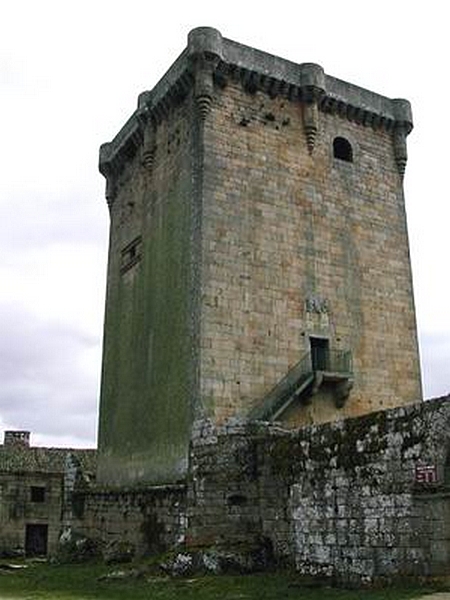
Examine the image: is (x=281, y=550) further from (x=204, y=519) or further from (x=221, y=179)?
(x=221, y=179)

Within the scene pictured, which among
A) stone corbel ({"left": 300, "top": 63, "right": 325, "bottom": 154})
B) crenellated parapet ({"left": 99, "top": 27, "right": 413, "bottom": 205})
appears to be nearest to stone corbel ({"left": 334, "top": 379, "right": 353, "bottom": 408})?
stone corbel ({"left": 300, "top": 63, "right": 325, "bottom": 154})

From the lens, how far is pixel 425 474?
394 inches

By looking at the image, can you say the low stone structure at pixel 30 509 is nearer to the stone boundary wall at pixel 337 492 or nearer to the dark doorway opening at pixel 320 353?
the dark doorway opening at pixel 320 353

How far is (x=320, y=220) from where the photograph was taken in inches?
770

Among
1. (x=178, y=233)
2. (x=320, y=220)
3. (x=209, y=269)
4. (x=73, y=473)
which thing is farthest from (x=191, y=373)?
(x=73, y=473)

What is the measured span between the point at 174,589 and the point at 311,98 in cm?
1308

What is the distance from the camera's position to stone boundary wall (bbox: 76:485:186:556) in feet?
51.9

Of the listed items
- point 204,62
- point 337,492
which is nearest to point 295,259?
point 204,62

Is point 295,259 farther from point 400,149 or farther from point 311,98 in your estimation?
point 400,149

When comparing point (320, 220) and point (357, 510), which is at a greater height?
point (320, 220)

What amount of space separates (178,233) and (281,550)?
8.51 meters

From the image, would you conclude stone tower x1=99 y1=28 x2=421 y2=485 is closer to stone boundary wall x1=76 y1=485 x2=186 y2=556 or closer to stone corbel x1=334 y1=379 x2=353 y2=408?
stone corbel x1=334 y1=379 x2=353 y2=408

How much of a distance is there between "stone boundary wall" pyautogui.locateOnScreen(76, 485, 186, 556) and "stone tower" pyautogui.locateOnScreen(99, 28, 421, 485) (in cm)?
→ 69

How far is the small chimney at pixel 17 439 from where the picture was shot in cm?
3300
